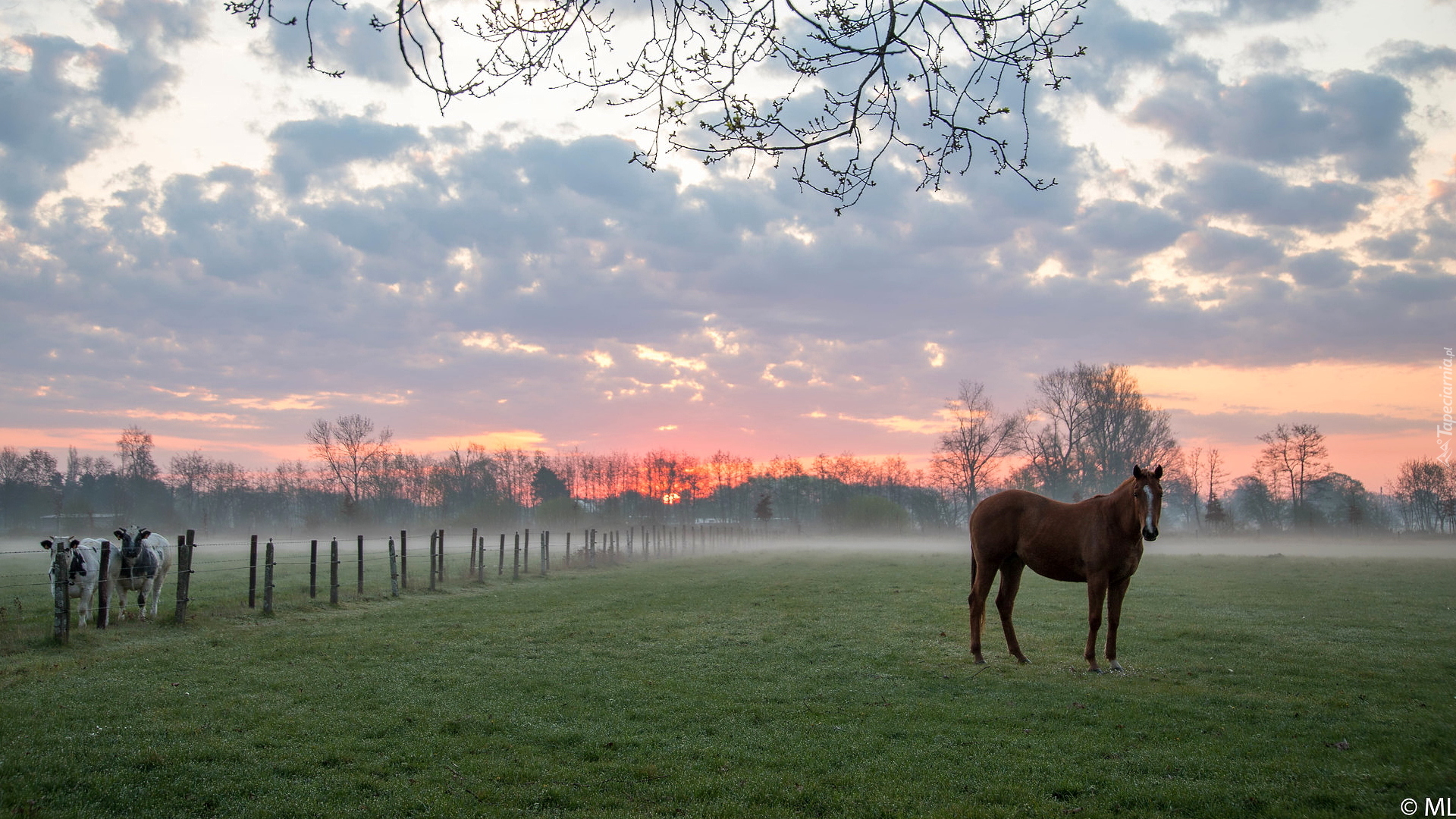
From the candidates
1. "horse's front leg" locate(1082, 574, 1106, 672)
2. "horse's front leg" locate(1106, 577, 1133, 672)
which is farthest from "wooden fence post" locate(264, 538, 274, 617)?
"horse's front leg" locate(1106, 577, 1133, 672)

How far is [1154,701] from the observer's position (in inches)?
278

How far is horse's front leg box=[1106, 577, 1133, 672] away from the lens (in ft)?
28.4

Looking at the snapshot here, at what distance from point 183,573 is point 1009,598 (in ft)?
44.5

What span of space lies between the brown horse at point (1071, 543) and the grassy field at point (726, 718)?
67 centimetres

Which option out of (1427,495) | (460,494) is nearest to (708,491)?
(460,494)

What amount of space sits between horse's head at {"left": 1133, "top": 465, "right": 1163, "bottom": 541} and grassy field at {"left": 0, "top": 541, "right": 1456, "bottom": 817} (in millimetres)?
1718

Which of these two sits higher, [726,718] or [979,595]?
[979,595]

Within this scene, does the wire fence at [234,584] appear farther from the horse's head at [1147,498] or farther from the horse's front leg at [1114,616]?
the horse's head at [1147,498]

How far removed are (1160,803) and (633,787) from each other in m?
3.37

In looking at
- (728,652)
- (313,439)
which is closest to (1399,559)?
(728,652)

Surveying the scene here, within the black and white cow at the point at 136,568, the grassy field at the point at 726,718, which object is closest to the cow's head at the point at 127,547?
the black and white cow at the point at 136,568

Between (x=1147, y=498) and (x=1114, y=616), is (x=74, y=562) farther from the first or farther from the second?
(x=1147, y=498)

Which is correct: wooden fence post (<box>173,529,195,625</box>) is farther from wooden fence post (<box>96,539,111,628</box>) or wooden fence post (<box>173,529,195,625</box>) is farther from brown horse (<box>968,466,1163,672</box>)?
brown horse (<box>968,466,1163,672</box>)

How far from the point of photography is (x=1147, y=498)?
8656 mm
